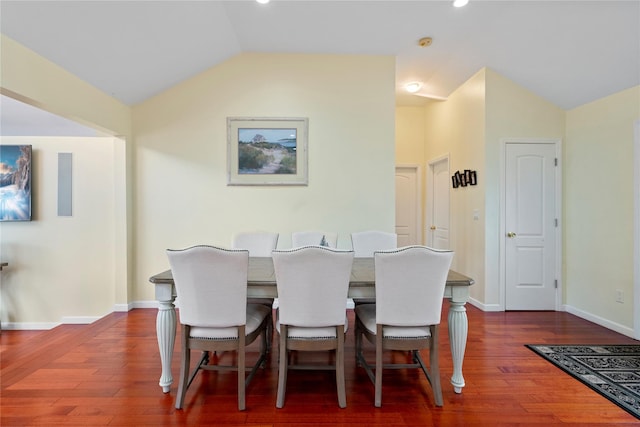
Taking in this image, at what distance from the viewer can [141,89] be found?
11.4 ft

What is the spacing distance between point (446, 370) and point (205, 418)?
173cm

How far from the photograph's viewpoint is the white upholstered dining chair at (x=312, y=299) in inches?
69.1

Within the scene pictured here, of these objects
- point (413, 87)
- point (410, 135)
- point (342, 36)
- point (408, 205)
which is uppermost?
point (342, 36)

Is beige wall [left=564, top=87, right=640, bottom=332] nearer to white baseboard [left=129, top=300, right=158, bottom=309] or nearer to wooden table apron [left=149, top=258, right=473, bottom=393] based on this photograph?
wooden table apron [left=149, top=258, right=473, bottom=393]

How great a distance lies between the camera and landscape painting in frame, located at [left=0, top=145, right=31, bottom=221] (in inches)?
154

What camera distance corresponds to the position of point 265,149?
3713 mm

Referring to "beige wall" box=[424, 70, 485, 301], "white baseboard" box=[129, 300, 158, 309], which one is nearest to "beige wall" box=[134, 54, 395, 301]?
"white baseboard" box=[129, 300, 158, 309]

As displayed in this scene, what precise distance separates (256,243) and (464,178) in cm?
294

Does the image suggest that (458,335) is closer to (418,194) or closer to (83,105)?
(418,194)

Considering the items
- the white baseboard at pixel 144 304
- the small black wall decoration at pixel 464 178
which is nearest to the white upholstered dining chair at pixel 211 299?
the white baseboard at pixel 144 304

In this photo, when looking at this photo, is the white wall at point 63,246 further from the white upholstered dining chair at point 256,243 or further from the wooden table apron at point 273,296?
the wooden table apron at point 273,296

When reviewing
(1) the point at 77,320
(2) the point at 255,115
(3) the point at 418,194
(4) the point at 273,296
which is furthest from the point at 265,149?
(1) the point at 77,320

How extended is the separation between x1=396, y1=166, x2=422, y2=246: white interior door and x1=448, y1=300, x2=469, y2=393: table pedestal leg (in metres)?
3.49

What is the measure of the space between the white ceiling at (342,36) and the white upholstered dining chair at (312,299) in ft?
8.04
